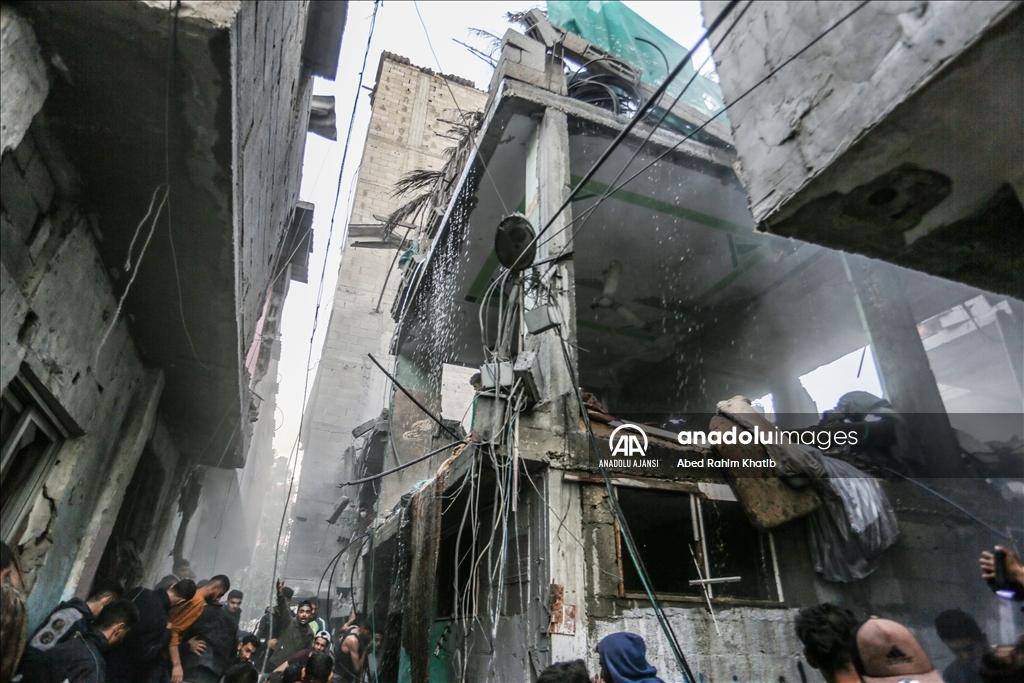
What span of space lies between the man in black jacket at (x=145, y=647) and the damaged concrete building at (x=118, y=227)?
0.57m

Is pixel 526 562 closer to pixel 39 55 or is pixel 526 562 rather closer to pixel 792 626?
pixel 792 626

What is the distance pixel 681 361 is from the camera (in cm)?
1102

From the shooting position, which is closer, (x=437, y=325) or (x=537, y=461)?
(x=537, y=461)

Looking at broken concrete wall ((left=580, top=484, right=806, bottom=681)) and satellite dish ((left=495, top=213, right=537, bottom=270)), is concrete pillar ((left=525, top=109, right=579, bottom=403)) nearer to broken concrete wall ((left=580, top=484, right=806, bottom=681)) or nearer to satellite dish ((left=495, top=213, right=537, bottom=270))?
satellite dish ((left=495, top=213, right=537, bottom=270))

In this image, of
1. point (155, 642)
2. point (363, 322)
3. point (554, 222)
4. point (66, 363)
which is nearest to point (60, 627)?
point (155, 642)

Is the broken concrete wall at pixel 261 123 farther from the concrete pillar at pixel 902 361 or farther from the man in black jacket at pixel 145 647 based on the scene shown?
the concrete pillar at pixel 902 361

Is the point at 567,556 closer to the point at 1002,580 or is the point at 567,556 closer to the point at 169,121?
the point at 1002,580

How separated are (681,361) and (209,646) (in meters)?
8.89

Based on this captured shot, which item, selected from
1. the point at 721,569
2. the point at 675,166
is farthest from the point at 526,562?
the point at 675,166

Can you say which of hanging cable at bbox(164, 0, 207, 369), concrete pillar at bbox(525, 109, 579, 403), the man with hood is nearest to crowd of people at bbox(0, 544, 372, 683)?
hanging cable at bbox(164, 0, 207, 369)

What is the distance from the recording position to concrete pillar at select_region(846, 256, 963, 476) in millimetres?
5734

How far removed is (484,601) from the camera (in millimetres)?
6211

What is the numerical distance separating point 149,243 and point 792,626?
6179mm

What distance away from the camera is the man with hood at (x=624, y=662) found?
10.8ft
